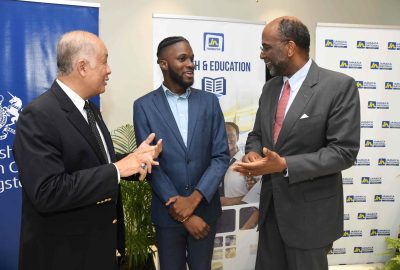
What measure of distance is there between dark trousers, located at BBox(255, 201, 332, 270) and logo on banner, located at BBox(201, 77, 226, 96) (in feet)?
4.32

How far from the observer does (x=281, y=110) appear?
2.09 meters

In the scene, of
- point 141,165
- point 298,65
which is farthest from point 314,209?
point 141,165

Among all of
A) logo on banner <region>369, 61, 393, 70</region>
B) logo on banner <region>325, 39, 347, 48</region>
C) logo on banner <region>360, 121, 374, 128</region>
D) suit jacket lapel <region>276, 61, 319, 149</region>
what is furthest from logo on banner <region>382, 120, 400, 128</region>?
suit jacket lapel <region>276, 61, 319, 149</region>

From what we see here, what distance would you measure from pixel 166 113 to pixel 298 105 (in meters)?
0.84

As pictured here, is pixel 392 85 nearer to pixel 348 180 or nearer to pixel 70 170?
pixel 348 180

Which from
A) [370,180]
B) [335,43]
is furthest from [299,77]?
[370,180]

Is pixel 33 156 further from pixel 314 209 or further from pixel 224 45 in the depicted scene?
pixel 224 45

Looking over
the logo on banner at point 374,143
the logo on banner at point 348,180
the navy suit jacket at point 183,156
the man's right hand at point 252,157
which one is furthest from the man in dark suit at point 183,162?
the logo on banner at point 374,143

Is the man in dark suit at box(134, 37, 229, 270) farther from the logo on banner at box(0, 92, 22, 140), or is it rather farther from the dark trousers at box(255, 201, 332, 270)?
the logo on banner at box(0, 92, 22, 140)

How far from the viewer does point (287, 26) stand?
2.05 m

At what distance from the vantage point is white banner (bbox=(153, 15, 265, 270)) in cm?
304

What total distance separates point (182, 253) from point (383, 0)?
487cm

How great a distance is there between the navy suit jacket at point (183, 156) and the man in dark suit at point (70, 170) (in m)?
0.50

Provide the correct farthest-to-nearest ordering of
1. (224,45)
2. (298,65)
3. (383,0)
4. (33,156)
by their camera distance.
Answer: (383,0) < (224,45) < (298,65) < (33,156)
